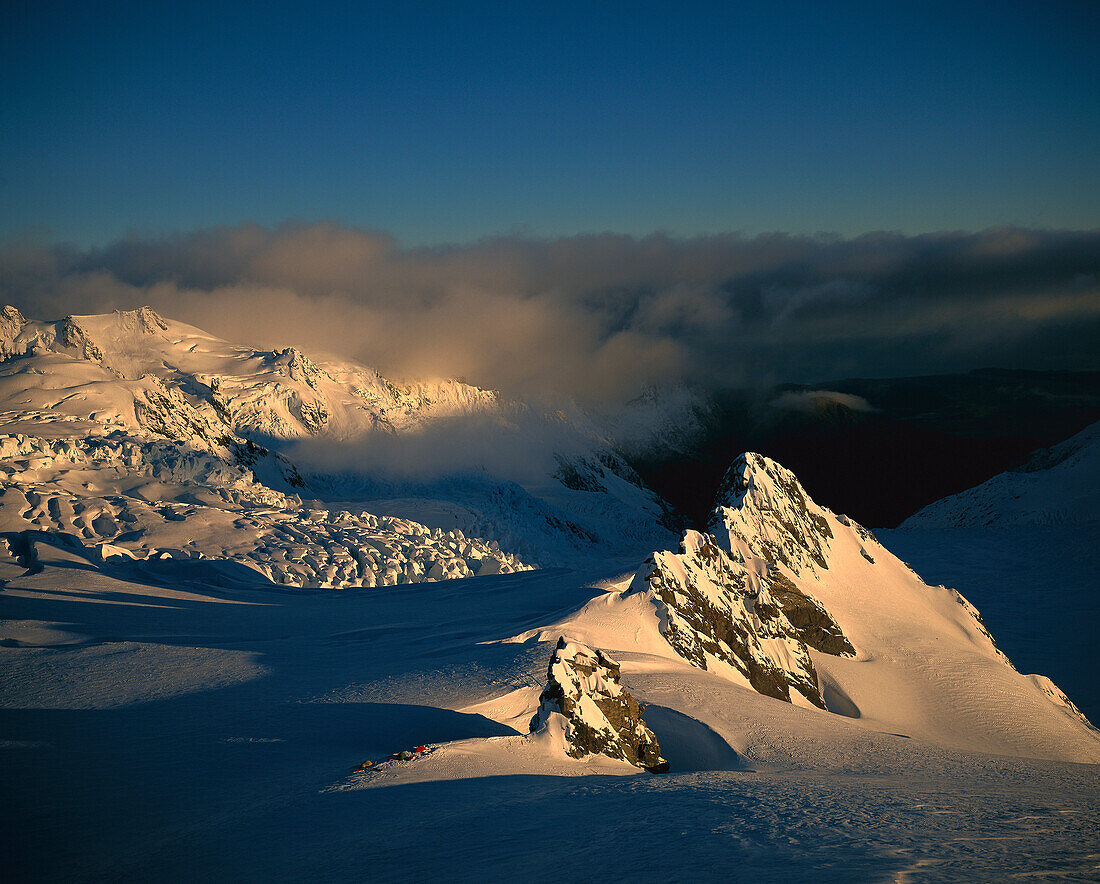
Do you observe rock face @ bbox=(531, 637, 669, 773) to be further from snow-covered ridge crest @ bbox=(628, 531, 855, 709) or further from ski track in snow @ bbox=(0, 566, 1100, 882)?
snow-covered ridge crest @ bbox=(628, 531, 855, 709)

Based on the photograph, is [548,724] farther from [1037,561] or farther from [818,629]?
[1037,561]

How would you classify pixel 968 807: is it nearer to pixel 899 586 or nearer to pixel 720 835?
pixel 720 835

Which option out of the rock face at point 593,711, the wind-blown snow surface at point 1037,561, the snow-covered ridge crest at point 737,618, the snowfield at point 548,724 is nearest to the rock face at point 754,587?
the snow-covered ridge crest at point 737,618

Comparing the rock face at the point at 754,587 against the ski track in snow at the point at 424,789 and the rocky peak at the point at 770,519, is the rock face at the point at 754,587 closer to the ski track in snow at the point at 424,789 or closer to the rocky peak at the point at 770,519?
the rocky peak at the point at 770,519

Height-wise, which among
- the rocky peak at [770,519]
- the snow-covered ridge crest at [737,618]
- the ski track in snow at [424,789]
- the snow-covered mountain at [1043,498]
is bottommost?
the ski track in snow at [424,789]

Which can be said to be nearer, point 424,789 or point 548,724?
point 424,789

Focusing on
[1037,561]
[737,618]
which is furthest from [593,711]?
[1037,561]

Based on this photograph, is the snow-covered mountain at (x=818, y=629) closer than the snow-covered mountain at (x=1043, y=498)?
Yes

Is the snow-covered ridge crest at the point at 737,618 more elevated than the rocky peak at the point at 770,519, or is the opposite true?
the rocky peak at the point at 770,519
